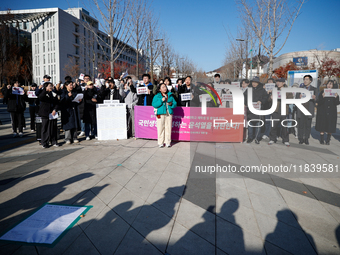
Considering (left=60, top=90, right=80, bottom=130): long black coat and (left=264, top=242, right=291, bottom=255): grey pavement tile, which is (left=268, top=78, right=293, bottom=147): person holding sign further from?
(left=60, top=90, right=80, bottom=130): long black coat

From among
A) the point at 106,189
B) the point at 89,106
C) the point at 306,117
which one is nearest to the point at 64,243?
the point at 106,189

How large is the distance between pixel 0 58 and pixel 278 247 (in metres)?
44.9

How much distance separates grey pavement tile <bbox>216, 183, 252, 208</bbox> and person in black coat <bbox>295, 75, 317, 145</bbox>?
469 cm

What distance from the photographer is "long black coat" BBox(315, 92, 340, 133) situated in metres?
7.21

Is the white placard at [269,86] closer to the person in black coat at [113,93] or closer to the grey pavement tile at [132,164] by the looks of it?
the grey pavement tile at [132,164]

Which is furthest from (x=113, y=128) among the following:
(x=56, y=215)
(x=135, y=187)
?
(x=56, y=215)

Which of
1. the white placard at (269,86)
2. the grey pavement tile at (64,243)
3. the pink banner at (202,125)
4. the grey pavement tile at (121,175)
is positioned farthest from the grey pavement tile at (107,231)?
the white placard at (269,86)

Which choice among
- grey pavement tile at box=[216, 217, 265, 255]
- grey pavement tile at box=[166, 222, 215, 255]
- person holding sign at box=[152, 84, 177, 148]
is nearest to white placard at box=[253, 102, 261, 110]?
person holding sign at box=[152, 84, 177, 148]

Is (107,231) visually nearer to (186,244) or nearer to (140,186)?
(186,244)

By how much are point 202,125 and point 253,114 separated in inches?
70.6

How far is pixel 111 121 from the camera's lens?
8.20 meters

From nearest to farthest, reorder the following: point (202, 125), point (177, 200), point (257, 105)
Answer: point (177, 200) < point (257, 105) < point (202, 125)

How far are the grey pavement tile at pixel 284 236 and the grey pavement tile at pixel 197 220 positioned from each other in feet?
2.29

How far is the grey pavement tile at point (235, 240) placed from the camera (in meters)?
2.66
